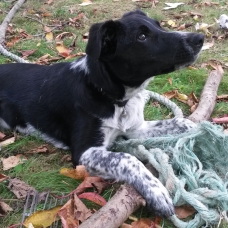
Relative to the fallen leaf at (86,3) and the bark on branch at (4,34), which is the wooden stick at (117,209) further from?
the fallen leaf at (86,3)

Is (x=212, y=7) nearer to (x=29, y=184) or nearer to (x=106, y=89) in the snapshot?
(x=106, y=89)

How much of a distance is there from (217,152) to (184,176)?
0.38m

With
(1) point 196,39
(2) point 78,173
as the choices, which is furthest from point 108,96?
(1) point 196,39

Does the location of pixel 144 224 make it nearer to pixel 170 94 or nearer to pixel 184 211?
pixel 184 211

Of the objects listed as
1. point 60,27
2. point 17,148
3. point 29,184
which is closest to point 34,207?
point 29,184

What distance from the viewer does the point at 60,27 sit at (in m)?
6.58

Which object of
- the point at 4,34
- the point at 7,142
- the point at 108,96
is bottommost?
the point at 7,142

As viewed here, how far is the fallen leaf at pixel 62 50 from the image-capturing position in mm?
5496

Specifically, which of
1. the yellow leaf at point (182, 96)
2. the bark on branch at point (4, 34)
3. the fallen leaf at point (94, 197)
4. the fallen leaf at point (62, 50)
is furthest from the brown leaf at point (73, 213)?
the fallen leaf at point (62, 50)

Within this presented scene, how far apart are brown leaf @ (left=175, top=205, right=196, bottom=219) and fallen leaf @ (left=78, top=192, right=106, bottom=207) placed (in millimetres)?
474

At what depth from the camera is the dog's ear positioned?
2895 mm

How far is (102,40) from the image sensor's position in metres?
3.04

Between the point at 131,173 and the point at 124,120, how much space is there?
0.76 meters

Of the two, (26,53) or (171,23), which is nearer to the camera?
(26,53)
